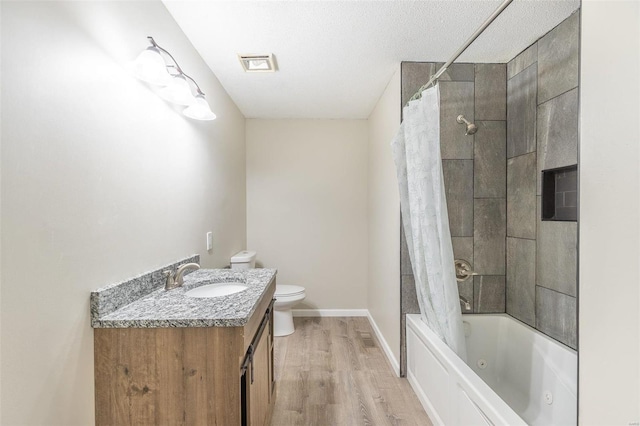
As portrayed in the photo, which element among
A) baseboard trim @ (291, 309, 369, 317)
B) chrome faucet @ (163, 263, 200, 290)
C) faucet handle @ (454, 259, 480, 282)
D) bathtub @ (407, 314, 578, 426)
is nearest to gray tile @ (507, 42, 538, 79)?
faucet handle @ (454, 259, 480, 282)

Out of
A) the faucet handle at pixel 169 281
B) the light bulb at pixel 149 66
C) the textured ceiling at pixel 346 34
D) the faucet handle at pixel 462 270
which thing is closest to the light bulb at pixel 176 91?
the light bulb at pixel 149 66

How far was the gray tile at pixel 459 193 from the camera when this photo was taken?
2.25 meters

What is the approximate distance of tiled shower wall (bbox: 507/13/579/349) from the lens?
1713mm

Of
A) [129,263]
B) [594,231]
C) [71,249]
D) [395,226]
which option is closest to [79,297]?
[71,249]

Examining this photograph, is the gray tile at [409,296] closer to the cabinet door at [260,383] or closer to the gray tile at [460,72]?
the cabinet door at [260,383]

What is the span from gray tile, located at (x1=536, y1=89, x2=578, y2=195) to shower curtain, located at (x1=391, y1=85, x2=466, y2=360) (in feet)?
2.30

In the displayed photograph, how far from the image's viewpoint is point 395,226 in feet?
7.88

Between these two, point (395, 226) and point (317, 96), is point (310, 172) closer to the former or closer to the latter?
point (317, 96)

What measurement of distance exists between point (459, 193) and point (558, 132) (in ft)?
2.23

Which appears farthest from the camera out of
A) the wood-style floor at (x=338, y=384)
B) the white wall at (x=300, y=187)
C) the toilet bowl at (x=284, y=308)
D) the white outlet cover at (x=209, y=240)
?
the white wall at (x=300, y=187)

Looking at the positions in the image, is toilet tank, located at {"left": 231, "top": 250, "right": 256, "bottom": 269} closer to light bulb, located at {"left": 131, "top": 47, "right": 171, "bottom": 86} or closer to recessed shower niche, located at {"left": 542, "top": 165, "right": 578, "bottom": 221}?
light bulb, located at {"left": 131, "top": 47, "right": 171, "bottom": 86}

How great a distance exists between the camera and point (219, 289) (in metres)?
1.65

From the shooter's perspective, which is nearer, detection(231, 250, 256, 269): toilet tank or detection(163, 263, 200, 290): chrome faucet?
detection(163, 263, 200, 290): chrome faucet

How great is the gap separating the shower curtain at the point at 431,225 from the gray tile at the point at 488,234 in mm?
610
